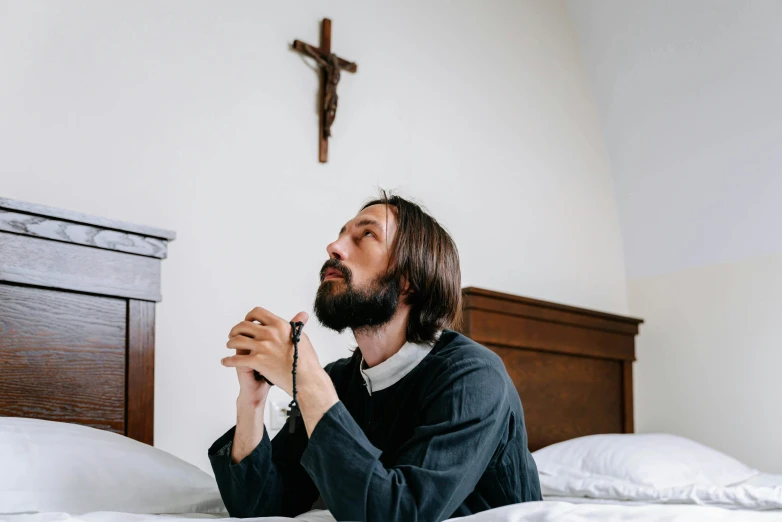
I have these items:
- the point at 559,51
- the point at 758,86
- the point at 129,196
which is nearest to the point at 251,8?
Result: the point at 129,196

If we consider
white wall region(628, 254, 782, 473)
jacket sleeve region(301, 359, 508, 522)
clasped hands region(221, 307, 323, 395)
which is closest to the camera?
jacket sleeve region(301, 359, 508, 522)

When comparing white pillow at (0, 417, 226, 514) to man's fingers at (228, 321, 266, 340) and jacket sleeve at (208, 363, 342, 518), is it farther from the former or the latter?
man's fingers at (228, 321, 266, 340)

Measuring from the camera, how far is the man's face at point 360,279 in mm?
1341

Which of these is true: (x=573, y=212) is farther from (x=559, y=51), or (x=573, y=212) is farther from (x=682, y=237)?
(x=559, y=51)

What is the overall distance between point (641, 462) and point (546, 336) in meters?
0.62

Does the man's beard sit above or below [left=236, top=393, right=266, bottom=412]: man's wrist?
above

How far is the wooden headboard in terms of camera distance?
257 centimetres

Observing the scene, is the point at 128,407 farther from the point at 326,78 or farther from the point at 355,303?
the point at 326,78

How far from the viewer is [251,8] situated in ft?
7.26

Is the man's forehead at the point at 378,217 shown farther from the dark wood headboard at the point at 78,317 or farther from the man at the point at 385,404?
the dark wood headboard at the point at 78,317

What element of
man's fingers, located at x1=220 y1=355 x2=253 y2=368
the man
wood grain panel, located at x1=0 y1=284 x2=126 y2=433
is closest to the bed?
wood grain panel, located at x1=0 y1=284 x2=126 y2=433

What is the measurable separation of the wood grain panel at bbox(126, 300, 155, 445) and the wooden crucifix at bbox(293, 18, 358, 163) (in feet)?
2.53

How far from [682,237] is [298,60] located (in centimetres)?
175

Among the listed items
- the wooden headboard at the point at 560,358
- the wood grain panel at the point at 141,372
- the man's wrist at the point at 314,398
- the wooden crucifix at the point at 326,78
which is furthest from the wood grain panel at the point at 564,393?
the man's wrist at the point at 314,398
